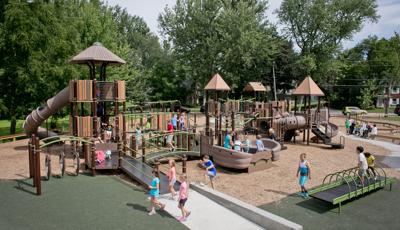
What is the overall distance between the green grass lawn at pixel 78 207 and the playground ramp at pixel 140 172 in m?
0.50

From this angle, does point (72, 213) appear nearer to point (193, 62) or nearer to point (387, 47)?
point (193, 62)

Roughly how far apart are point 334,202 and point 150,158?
9025 mm

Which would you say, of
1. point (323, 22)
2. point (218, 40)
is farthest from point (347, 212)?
point (323, 22)

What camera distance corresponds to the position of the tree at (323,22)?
49719 millimetres

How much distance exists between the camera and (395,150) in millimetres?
22219

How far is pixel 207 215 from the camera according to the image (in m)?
9.65

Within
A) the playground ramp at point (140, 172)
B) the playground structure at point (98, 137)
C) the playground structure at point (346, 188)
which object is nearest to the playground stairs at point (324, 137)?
the playground structure at point (346, 188)

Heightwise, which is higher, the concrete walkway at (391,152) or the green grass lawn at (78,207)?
the green grass lawn at (78,207)

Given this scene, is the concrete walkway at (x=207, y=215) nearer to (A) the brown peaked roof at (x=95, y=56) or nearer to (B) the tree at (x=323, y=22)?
(A) the brown peaked roof at (x=95, y=56)

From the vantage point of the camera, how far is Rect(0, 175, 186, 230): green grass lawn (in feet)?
29.4

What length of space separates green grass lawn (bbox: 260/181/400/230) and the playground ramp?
3.81 meters

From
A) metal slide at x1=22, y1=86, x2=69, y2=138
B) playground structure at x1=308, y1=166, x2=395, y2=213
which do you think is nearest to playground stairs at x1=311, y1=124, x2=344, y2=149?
playground structure at x1=308, y1=166, x2=395, y2=213

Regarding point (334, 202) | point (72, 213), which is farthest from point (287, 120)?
point (72, 213)

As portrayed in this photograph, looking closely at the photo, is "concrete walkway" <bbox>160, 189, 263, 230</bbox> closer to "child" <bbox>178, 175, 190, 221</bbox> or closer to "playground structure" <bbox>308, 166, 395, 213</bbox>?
"child" <bbox>178, 175, 190, 221</bbox>
